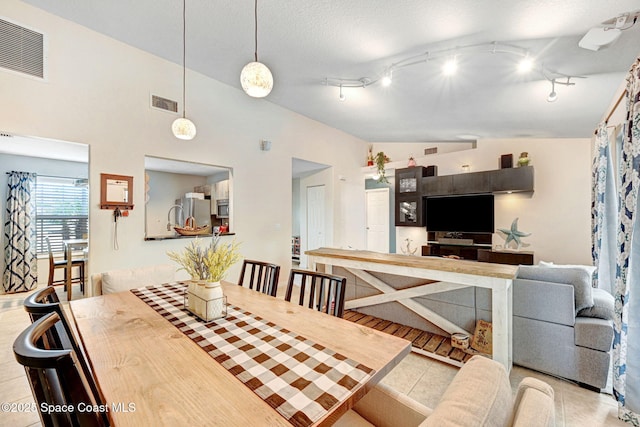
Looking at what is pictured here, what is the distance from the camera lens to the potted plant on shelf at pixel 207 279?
147cm

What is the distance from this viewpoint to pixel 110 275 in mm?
2221

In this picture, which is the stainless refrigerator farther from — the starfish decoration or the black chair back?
the starfish decoration

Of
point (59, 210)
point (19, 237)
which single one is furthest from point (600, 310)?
point (59, 210)

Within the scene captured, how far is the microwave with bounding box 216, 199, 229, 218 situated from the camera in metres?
4.80

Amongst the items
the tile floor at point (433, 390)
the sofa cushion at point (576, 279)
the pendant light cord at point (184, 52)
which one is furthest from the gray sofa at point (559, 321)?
the pendant light cord at point (184, 52)

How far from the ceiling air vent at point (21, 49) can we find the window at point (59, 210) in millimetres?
2720

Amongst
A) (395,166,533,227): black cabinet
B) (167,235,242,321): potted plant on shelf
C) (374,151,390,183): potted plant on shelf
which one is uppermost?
(374,151,390,183): potted plant on shelf

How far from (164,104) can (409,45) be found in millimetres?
3135

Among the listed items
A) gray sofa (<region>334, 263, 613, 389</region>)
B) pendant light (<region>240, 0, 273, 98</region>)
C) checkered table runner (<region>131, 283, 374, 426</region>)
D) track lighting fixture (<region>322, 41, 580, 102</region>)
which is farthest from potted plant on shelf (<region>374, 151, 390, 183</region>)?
checkered table runner (<region>131, 283, 374, 426</region>)

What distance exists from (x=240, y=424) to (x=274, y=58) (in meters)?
3.66

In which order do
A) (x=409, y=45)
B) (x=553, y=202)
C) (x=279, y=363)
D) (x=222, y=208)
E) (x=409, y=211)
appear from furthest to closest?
(x=409, y=211) < (x=222, y=208) < (x=553, y=202) < (x=409, y=45) < (x=279, y=363)

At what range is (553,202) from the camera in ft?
15.8

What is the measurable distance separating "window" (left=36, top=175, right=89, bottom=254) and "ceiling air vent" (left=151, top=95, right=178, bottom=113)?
262 centimetres

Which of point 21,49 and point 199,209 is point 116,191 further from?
point 199,209
